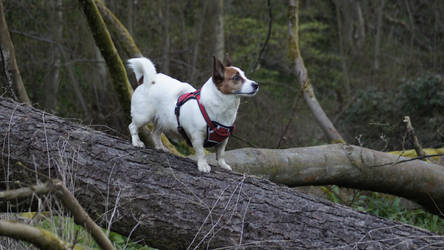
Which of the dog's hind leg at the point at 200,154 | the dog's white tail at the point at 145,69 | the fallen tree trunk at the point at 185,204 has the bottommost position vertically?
the fallen tree trunk at the point at 185,204

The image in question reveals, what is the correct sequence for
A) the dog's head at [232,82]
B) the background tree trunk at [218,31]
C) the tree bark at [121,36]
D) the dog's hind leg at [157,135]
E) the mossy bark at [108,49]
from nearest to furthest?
the dog's head at [232,82] < the dog's hind leg at [157,135] < the mossy bark at [108,49] < the tree bark at [121,36] < the background tree trunk at [218,31]

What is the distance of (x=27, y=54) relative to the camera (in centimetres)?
977

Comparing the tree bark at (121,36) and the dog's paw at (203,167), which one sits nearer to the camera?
the dog's paw at (203,167)

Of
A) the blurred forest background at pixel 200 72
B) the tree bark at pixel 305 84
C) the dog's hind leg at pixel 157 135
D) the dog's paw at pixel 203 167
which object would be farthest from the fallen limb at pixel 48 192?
the tree bark at pixel 305 84

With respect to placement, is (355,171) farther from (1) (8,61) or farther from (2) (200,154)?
(1) (8,61)

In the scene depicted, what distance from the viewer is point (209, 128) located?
3.85 meters

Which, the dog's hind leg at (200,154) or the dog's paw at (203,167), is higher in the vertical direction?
the dog's hind leg at (200,154)

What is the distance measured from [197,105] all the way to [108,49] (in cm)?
186

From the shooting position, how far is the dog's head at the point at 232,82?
3742 mm

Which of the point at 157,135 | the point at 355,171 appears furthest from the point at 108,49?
the point at 355,171

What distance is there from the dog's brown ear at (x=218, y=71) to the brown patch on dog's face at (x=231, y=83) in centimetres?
3

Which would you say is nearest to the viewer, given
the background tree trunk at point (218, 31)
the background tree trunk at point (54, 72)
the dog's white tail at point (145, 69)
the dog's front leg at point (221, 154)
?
the dog's front leg at point (221, 154)

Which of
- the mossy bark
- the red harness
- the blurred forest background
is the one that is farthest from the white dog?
the blurred forest background

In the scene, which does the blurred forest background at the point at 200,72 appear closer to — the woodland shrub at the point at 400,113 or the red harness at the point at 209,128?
the woodland shrub at the point at 400,113
